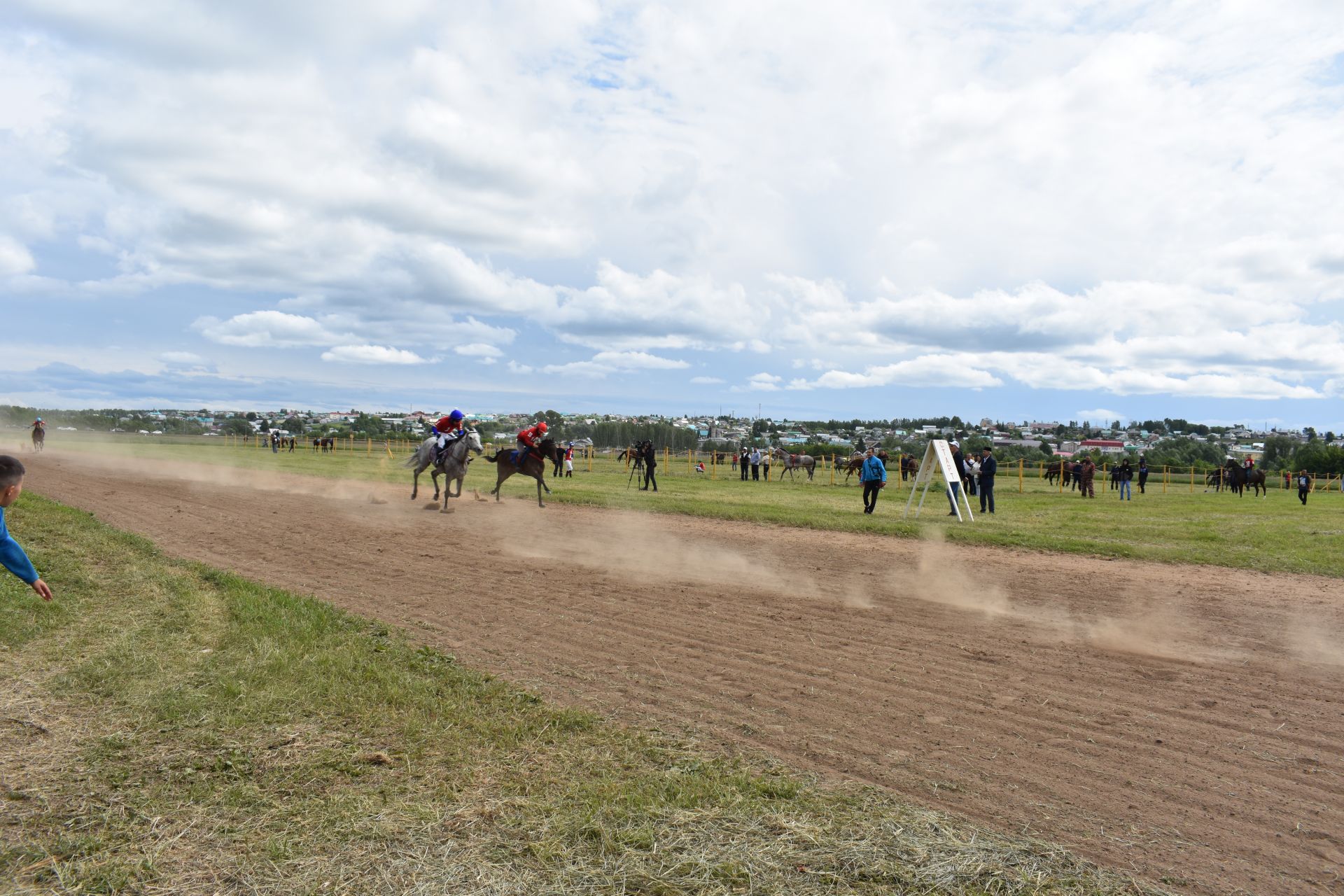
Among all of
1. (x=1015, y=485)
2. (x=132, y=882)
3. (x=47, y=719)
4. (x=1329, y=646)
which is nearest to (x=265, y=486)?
(x=47, y=719)

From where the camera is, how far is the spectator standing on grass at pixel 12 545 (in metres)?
5.57

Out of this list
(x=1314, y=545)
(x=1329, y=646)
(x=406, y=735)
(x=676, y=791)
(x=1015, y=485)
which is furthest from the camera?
(x=1015, y=485)

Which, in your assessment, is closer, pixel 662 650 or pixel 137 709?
pixel 137 709

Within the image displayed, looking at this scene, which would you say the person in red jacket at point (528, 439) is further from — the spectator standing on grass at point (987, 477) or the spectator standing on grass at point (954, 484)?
the spectator standing on grass at point (987, 477)

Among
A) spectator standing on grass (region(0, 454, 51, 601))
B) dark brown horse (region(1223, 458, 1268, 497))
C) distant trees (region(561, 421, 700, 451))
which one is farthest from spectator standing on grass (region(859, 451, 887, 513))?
dark brown horse (region(1223, 458, 1268, 497))

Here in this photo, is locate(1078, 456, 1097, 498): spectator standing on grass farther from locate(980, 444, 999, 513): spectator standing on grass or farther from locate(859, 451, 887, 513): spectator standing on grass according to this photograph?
locate(859, 451, 887, 513): spectator standing on grass

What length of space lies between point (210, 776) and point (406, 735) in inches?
49.7

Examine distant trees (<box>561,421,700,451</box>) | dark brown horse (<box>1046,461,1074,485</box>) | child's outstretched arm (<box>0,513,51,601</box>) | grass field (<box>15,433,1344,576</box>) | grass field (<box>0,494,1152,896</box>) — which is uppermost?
distant trees (<box>561,421,700,451</box>)

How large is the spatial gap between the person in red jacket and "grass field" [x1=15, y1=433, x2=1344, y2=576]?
9.42 ft

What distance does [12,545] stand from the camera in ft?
Answer: 18.5

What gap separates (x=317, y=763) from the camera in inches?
213

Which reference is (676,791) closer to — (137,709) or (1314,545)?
(137,709)

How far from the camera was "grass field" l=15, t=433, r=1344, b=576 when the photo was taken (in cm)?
1684

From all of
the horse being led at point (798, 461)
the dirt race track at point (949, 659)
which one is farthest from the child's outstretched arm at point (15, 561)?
the horse being led at point (798, 461)
